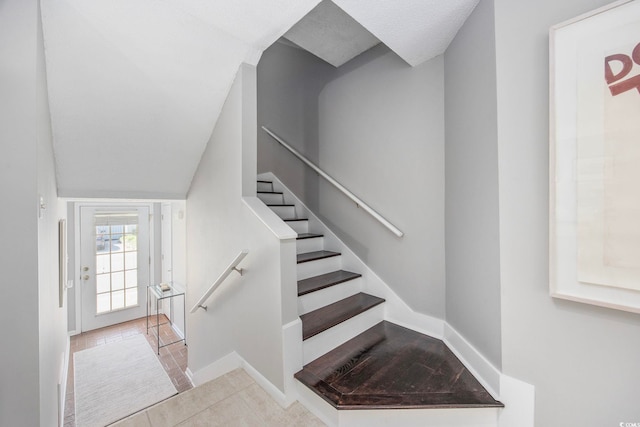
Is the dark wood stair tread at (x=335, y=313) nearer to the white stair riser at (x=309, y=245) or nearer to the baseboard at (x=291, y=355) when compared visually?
the baseboard at (x=291, y=355)

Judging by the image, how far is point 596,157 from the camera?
3.27 feet

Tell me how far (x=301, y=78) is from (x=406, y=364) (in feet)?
9.93

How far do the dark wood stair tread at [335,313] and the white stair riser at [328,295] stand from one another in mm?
31

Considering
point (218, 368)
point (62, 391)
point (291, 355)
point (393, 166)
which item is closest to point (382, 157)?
point (393, 166)

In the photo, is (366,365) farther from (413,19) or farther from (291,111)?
(291,111)

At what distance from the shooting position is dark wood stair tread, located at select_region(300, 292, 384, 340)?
1712mm

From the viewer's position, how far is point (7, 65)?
3.62 feet

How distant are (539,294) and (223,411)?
1741mm

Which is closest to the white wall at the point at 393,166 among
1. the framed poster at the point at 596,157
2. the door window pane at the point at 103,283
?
the framed poster at the point at 596,157

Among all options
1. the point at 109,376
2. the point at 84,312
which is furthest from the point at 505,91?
the point at 84,312

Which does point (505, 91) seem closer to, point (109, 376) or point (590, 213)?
point (590, 213)

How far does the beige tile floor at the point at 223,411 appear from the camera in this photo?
4.62 feet

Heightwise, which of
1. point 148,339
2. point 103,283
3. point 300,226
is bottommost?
point 148,339

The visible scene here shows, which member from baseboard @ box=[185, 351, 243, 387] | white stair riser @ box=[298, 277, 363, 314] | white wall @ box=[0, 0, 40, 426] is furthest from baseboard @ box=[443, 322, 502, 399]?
white wall @ box=[0, 0, 40, 426]
